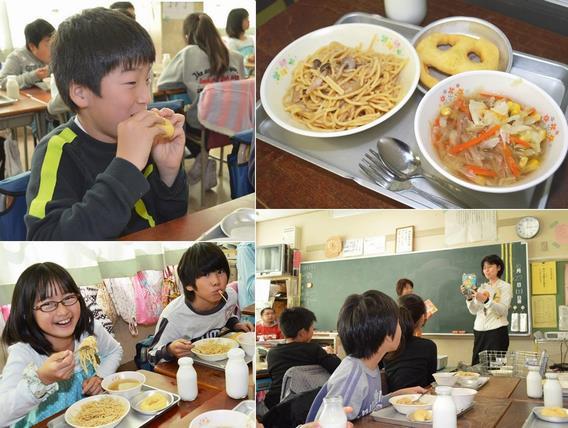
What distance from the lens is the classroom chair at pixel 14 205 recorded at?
4.79ft

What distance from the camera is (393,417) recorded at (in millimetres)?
1574

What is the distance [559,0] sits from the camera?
5.32ft

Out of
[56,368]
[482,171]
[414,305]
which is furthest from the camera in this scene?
[414,305]

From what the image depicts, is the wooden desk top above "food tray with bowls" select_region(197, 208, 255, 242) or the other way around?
above

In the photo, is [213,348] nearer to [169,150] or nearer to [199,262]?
[199,262]

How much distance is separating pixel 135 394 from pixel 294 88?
94 centimetres

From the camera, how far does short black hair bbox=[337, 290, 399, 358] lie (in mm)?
1643

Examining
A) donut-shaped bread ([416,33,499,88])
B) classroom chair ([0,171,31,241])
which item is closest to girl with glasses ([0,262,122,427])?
classroom chair ([0,171,31,241])

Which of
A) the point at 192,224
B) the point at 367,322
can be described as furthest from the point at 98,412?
the point at 367,322

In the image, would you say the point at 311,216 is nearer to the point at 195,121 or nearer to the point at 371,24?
the point at 195,121

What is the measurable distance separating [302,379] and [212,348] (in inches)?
10.7

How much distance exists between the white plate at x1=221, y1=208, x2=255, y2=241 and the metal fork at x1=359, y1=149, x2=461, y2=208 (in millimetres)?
357

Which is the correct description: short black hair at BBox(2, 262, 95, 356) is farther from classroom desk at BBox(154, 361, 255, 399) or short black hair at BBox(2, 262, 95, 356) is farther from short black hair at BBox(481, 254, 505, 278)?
short black hair at BBox(481, 254, 505, 278)

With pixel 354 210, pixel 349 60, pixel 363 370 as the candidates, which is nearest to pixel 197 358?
pixel 363 370
